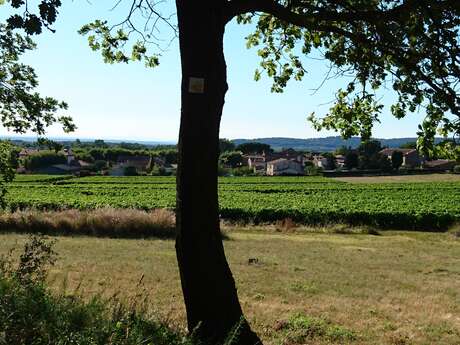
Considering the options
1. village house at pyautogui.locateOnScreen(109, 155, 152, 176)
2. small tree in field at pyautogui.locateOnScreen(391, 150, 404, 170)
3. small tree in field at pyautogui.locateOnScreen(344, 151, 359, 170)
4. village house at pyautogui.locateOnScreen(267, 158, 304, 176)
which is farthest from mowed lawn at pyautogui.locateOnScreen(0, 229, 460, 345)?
village house at pyautogui.locateOnScreen(267, 158, 304, 176)

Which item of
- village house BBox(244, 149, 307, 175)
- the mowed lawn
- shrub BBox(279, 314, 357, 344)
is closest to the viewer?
shrub BBox(279, 314, 357, 344)

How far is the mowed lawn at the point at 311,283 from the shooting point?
24.6 ft

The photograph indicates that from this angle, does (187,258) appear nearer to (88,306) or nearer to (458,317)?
(88,306)

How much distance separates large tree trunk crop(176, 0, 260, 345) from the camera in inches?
184

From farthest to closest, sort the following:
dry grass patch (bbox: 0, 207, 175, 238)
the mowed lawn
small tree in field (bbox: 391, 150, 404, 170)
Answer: small tree in field (bbox: 391, 150, 404, 170) < dry grass patch (bbox: 0, 207, 175, 238) < the mowed lawn

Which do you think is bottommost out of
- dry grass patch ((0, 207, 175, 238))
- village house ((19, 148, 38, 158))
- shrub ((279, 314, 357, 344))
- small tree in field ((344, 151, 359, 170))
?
dry grass patch ((0, 207, 175, 238))

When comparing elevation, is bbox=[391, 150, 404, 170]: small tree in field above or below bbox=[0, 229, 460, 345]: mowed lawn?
above

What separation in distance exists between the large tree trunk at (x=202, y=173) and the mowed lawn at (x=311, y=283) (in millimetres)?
966

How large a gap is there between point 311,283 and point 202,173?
761 cm

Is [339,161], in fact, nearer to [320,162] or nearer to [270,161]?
[320,162]

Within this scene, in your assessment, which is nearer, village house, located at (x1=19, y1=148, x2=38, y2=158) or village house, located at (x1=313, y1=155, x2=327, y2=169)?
village house, located at (x1=19, y1=148, x2=38, y2=158)

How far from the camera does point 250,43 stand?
8.12 metres

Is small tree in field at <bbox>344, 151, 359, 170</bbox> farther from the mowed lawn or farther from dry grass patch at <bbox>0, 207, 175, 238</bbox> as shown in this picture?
dry grass patch at <bbox>0, 207, 175, 238</bbox>

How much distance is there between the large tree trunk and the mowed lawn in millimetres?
966
